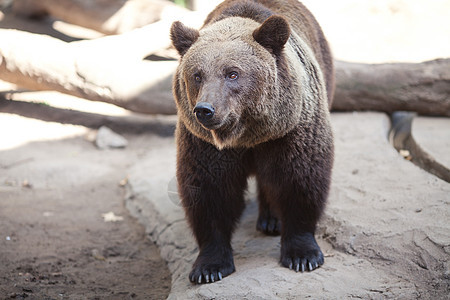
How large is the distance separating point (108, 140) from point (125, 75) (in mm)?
1114

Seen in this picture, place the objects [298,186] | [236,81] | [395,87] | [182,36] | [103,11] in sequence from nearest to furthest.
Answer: [236,81]
[182,36]
[298,186]
[395,87]
[103,11]

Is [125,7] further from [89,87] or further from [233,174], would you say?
[233,174]

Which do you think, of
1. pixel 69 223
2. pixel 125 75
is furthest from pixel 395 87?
pixel 69 223

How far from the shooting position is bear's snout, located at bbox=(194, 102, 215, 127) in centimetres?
339

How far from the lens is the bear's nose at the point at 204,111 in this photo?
3387mm

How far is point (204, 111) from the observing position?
3398 mm

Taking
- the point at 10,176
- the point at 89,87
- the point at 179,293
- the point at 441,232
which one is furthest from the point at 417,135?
the point at 10,176

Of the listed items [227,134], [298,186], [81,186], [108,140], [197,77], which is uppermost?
[197,77]

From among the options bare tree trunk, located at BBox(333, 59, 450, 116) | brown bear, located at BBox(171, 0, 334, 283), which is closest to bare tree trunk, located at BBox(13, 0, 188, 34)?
bare tree trunk, located at BBox(333, 59, 450, 116)

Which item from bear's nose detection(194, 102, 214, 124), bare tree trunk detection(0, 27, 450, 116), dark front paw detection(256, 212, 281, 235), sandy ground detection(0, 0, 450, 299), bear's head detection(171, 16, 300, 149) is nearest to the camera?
bear's nose detection(194, 102, 214, 124)

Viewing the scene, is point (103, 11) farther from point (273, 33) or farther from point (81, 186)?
point (273, 33)

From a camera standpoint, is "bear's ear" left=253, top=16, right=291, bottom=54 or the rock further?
the rock

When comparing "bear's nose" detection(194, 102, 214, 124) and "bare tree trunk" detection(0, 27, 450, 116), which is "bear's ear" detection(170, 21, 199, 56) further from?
"bare tree trunk" detection(0, 27, 450, 116)

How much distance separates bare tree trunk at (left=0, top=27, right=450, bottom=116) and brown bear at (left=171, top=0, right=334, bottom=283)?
363 centimetres
